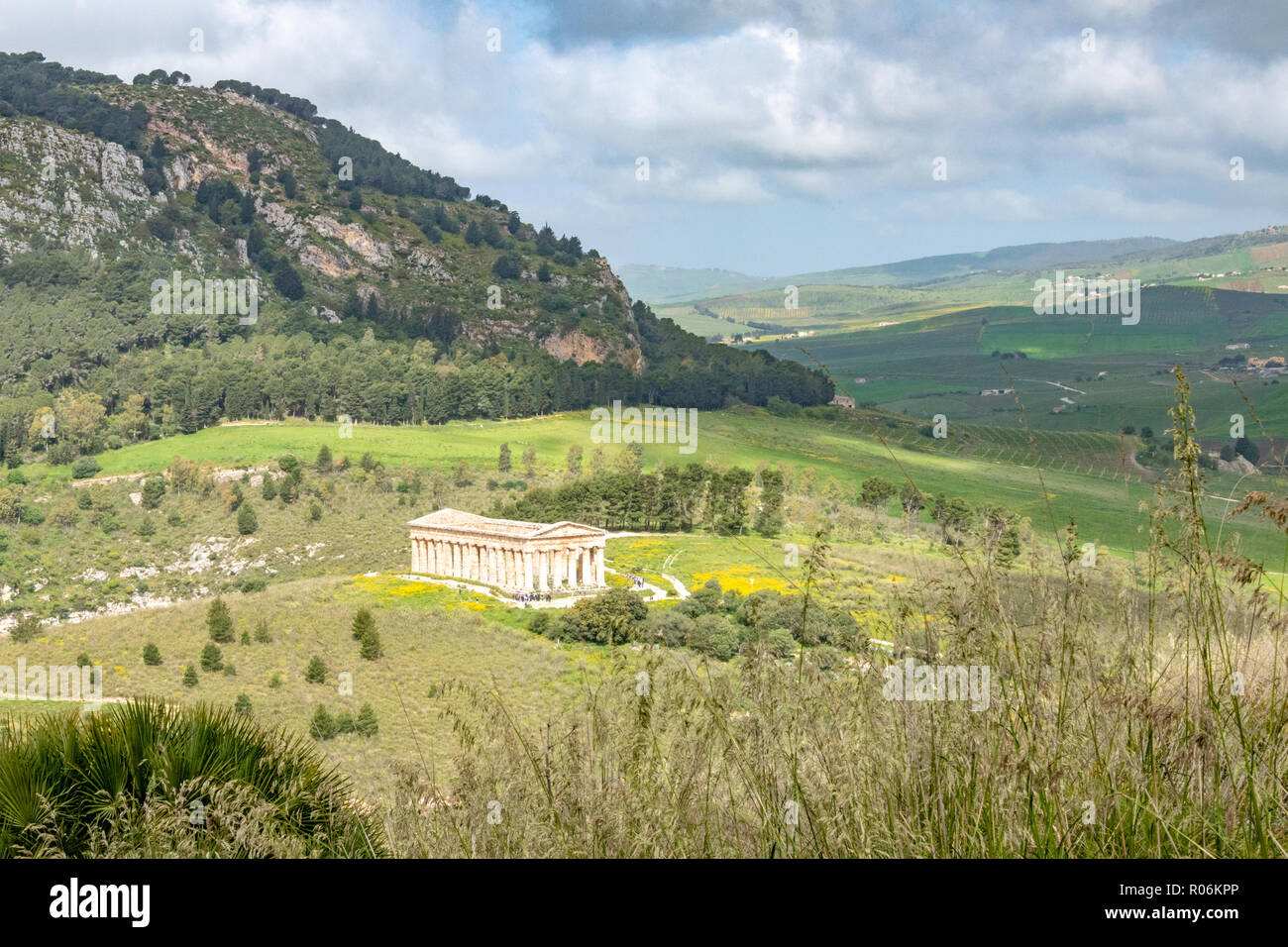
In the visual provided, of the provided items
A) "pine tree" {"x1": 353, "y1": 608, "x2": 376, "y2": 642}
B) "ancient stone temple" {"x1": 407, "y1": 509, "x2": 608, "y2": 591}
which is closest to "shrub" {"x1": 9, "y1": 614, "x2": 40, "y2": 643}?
"pine tree" {"x1": 353, "y1": 608, "x2": 376, "y2": 642}

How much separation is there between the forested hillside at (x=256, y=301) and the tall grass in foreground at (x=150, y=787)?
12083 cm

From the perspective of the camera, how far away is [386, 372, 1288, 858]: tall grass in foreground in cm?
345

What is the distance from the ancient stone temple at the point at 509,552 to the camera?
245ft

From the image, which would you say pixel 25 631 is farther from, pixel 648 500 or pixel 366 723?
pixel 648 500

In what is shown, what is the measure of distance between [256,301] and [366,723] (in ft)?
416

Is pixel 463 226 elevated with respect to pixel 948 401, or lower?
elevated

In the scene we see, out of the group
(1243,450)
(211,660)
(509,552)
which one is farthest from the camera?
(1243,450)

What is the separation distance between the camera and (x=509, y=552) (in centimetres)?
7675

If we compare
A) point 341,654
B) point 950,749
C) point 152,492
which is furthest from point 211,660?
point 152,492

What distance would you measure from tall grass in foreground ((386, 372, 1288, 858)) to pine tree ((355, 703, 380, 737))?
37946 mm
